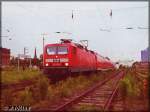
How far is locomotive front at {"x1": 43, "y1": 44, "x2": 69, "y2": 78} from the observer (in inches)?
901

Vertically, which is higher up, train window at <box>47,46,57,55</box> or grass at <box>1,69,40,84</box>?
train window at <box>47,46,57,55</box>

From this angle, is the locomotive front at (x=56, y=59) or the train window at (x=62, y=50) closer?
the locomotive front at (x=56, y=59)

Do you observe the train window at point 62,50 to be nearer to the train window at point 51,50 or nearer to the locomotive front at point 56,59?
the locomotive front at point 56,59

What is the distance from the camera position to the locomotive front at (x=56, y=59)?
22891 mm

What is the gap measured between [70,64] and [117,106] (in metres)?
10.1

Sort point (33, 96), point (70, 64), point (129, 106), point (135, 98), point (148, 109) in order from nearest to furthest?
point (148, 109) < point (129, 106) < point (33, 96) < point (135, 98) < point (70, 64)

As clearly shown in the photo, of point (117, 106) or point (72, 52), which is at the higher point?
point (72, 52)

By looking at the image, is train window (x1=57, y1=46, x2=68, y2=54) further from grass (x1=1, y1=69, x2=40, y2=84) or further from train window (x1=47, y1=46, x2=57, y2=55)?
grass (x1=1, y1=69, x2=40, y2=84)

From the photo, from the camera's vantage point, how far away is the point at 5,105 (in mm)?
12828

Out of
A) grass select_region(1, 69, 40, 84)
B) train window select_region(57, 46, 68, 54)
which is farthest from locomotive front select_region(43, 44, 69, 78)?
grass select_region(1, 69, 40, 84)

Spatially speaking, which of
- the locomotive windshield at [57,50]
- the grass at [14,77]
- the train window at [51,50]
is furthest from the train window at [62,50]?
the grass at [14,77]

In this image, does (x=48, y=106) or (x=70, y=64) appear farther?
(x=70, y=64)

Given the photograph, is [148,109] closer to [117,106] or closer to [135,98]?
[117,106]

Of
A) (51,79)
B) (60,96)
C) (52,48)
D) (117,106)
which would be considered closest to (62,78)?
(51,79)
